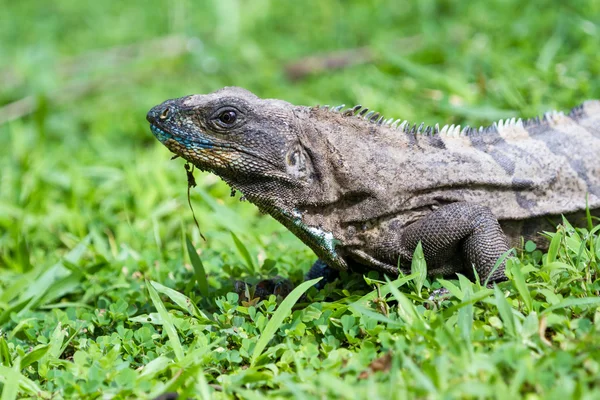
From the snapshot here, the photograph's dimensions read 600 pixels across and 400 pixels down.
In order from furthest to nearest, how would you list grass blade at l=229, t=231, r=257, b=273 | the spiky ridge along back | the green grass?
grass blade at l=229, t=231, r=257, b=273 < the spiky ridge along back < the green grass

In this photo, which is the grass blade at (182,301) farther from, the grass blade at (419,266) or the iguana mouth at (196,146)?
the grass blade at (419,266)

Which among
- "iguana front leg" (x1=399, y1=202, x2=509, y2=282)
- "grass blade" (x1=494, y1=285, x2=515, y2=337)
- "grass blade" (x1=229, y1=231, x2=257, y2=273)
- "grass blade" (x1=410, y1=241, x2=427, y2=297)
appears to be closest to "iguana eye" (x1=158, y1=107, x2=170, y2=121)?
"grass blade" (x1=229, y1=231, x2=257, y2=273)

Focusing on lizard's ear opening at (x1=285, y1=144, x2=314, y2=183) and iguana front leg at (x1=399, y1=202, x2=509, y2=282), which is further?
lizard's ear opening at (x1=285, y1=144, x2=314, y2=183)

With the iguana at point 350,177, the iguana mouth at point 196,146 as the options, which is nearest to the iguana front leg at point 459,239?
the iguana at point 350,177

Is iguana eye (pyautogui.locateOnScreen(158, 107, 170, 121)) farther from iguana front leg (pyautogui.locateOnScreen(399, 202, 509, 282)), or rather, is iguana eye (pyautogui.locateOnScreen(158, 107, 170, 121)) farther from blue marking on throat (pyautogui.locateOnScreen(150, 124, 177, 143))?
iguana front leg (pyautogui.locateOnScreen(399, 202, 509, 282))

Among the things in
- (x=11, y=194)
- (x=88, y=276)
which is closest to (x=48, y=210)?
(x=11, y=194)

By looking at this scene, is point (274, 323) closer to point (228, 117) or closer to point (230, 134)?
point (230, 134)

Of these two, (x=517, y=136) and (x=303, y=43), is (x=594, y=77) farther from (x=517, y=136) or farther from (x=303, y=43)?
(x=303, y=43)

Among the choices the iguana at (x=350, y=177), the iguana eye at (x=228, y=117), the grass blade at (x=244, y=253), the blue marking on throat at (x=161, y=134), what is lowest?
the grass blade at (x=244, y=253)
